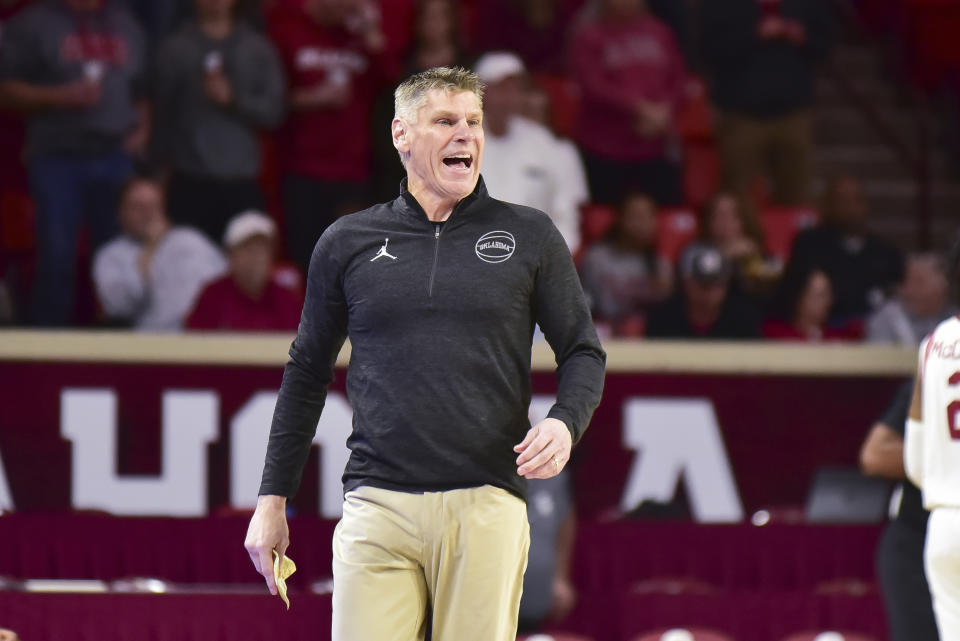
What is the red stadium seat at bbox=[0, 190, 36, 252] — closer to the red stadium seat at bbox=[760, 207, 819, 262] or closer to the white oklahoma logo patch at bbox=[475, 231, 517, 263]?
the red stadium seat at bbox=[760, 207, 819, 262]

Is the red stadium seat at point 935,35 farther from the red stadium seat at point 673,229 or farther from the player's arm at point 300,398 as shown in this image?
the player's arm at point 300,398

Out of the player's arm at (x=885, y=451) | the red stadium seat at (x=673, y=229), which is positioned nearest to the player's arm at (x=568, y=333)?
the player's arm at (x=885, y=451)

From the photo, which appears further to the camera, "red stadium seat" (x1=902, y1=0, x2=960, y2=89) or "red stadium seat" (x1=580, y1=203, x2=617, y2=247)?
"red stadium seat" (x1=902, y1=0, x2=960, y2=89)

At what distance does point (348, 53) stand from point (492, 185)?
5.20 feet

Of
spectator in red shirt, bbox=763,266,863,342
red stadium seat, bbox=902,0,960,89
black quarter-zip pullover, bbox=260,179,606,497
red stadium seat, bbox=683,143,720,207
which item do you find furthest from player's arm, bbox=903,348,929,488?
red stadium seat, bbox=902,0,960,89

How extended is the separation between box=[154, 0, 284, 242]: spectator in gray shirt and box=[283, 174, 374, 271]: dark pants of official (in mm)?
286

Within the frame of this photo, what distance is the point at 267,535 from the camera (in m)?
3.13

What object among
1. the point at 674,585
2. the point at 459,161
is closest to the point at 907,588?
the point at 674,585

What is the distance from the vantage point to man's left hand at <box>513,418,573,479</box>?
9.11 feet

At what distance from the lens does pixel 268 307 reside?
716cm

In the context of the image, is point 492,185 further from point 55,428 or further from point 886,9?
point 886,9

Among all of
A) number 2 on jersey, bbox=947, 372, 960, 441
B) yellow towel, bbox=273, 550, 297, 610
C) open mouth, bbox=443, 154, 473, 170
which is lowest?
yellow towel, bbox=273, 550, 297, 610

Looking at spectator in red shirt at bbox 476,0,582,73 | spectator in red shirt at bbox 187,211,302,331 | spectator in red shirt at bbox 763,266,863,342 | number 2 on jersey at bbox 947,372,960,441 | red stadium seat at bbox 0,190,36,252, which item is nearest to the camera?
number 2 on jersey at bbox 947,372,960,441

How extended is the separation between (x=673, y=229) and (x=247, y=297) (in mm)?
2931
